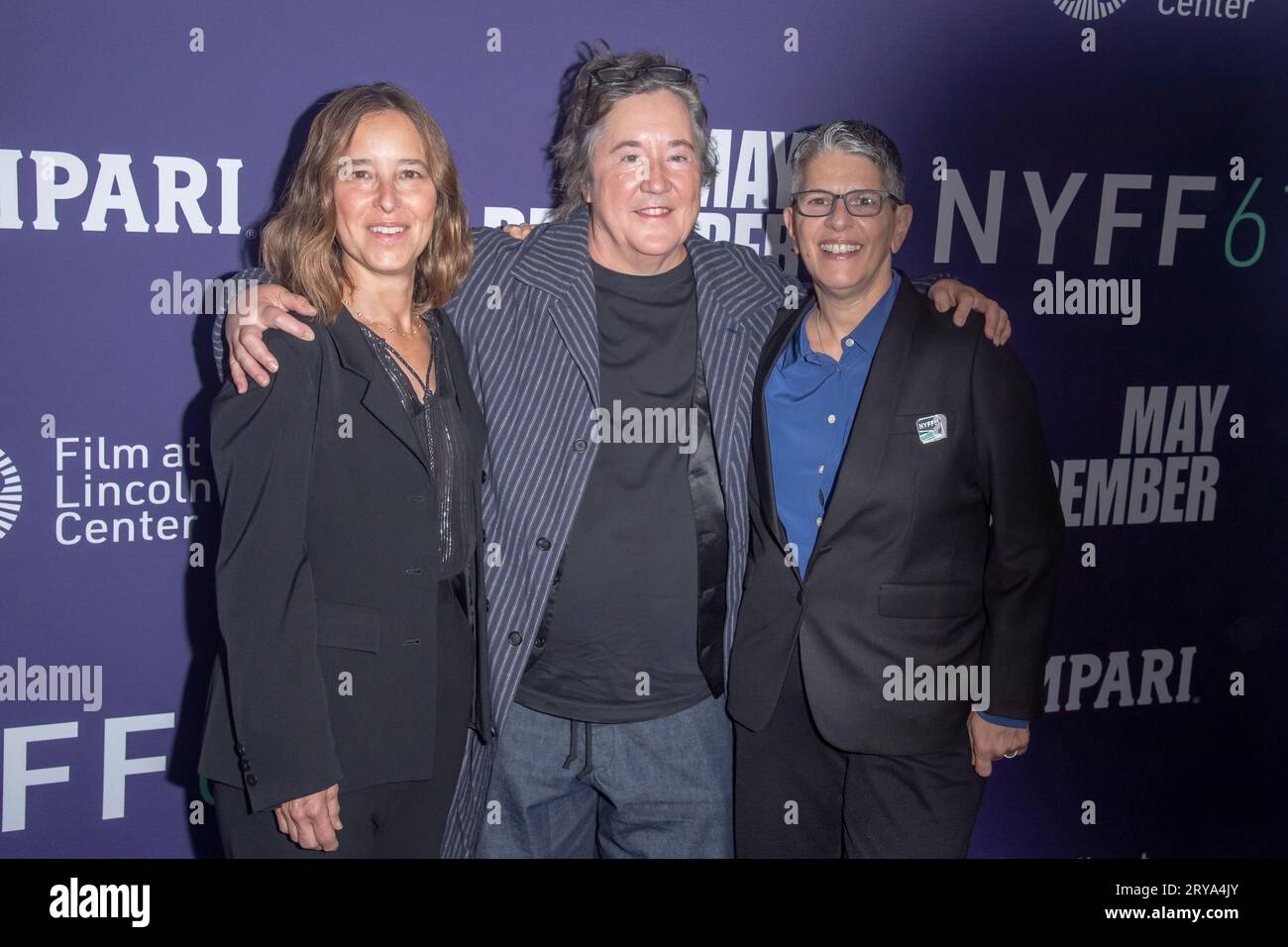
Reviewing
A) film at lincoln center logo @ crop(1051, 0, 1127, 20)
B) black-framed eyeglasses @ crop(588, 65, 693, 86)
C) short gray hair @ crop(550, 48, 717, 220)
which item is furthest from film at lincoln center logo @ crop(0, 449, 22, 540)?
film at lincoln center logo @ crop(1051, 0, 1127, 20)

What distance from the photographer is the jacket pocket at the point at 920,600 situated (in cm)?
243

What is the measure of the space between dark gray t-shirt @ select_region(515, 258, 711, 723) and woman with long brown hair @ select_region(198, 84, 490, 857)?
189 mm

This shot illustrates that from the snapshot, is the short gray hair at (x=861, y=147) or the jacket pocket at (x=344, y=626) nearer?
the jacket pocket at (x=344, y=626)

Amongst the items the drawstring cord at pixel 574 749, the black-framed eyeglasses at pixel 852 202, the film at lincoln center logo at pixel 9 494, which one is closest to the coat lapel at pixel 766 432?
the black-framed eyeglasses at pixel 852 202

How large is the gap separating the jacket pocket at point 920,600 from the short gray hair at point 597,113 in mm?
1094

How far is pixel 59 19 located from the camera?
2.76 metres

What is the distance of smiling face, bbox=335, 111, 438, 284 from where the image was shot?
228 centimetres

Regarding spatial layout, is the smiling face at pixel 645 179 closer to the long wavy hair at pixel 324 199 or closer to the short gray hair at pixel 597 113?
the short gray hair at pixel 597 113

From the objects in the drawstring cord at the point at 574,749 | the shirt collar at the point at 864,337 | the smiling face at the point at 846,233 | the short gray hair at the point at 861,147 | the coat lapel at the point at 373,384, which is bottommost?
the drawstring cord at the point at 574,749

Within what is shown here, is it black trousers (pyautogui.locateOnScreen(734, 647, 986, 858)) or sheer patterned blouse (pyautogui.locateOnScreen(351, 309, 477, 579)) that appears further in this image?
black trousers (pyautogui.locateOnScreen(734, 647, 986, 858))

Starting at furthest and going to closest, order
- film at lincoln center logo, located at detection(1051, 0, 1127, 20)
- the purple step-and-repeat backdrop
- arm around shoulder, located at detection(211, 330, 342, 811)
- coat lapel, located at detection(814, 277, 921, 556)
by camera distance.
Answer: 1. film at lincoln center logo, located at detection(1051, 0, 1127, 20)
2. the purple step-and-repeat backdrop
3. coat lapel, located at detection(814, 277, 921, 556)
4. arm around shoulder, located at detection(211, 330, 342, 811)

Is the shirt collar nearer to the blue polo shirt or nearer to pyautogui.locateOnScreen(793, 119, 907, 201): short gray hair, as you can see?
the blue polo shirt

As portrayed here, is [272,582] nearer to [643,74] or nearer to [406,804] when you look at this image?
[406,804]

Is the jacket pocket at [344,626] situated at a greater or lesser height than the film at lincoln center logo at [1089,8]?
lesser
